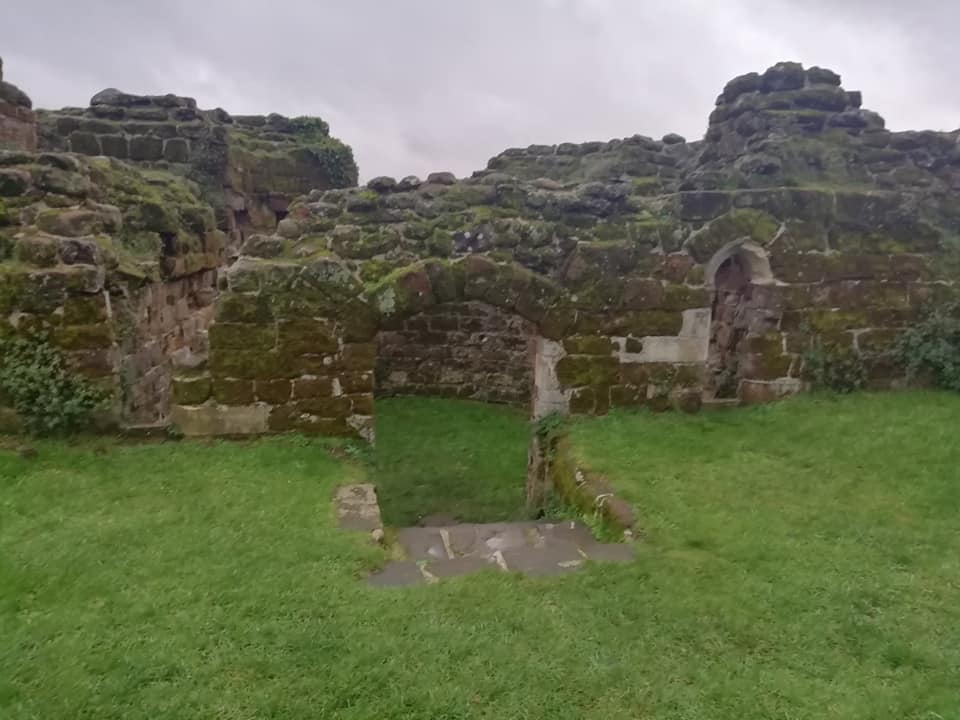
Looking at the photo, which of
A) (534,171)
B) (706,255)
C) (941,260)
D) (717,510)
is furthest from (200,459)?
(534,171)

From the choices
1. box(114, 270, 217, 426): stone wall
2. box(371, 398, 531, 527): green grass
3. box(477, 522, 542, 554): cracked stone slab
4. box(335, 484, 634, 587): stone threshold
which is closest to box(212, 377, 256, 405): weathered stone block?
box(114, 270, 217, 426): stone wall

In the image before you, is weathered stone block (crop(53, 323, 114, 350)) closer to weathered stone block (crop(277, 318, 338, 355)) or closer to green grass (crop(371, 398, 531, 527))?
weathered stone block (crop(277, 318, 338, 355))

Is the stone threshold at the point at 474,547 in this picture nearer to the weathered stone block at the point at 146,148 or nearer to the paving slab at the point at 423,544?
the paving slab at the point at 423,544

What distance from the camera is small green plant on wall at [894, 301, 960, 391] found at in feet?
25.0

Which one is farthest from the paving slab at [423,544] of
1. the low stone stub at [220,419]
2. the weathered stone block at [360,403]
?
the low stone stub at [220,419]

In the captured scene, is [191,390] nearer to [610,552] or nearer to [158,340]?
[158,340]

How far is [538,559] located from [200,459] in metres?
2.91

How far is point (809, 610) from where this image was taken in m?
3.99

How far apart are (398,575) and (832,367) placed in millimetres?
5511

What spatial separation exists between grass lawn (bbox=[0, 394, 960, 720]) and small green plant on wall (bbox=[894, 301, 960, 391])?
2.17 meters

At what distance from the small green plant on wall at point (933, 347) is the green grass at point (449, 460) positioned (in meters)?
4.46

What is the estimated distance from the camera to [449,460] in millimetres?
9453

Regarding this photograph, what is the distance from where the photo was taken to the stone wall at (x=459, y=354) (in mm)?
11852

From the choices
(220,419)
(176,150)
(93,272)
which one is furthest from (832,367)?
(176,150)
